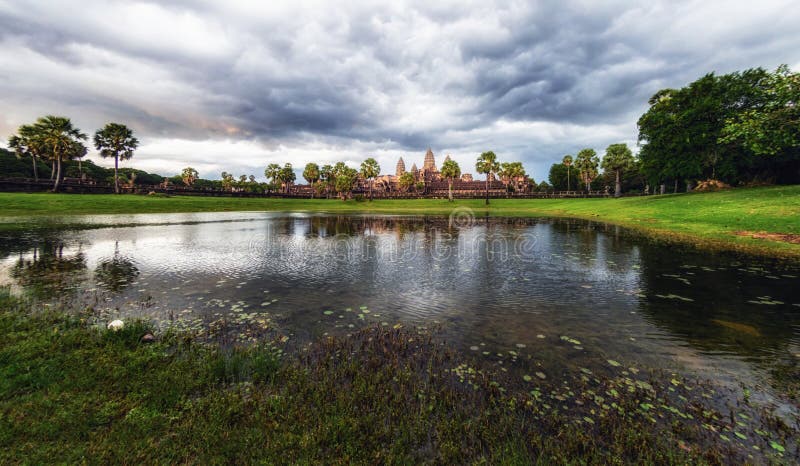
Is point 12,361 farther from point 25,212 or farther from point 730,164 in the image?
point 730,164

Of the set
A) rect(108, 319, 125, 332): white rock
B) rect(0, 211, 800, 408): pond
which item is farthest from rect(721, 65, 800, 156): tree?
rect(108, 319, 125, 332): white rock

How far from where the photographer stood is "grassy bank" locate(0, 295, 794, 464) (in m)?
3.72

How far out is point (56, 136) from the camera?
196 ft

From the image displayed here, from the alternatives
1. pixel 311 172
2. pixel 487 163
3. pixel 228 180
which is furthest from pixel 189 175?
pixel 487 163

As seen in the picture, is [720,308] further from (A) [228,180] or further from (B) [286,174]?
(A) [228,180]

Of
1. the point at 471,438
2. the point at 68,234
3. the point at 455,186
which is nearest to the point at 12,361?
the point at 471,438

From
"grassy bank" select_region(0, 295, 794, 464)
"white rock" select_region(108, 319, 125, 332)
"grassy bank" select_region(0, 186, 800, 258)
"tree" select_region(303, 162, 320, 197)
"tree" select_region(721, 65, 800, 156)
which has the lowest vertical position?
"grassy bank" select_region(0, 295, 794, 464)

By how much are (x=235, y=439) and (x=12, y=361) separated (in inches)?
191

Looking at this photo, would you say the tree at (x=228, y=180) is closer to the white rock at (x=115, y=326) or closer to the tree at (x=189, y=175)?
the tree at (x=189, y=175)

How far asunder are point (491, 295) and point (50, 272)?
16799 mm

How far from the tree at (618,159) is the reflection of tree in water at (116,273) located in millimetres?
96248

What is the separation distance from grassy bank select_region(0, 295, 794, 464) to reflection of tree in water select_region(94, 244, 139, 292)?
4896 millimetres

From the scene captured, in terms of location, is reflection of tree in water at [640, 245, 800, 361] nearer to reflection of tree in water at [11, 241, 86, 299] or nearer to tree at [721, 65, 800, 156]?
tree at [721, 65, 800, 156]

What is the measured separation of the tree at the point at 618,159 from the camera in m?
81.7
